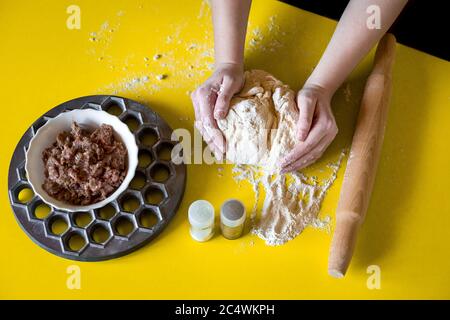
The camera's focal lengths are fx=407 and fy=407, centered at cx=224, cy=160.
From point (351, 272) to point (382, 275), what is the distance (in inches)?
2.9

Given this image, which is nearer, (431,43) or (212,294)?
(212,294)

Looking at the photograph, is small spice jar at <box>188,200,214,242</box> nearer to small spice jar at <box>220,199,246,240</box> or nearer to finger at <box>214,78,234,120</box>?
small spice jar at <box>220,199,246,240</box>

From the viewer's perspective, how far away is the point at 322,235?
3.34 feet

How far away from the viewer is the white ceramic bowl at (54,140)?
0.96 metres

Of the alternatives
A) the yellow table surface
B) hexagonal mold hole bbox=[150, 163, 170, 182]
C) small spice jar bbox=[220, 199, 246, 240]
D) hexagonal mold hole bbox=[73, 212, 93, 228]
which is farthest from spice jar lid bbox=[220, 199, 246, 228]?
hexagonal mold hole bbox=[73, 212, 93, 228]

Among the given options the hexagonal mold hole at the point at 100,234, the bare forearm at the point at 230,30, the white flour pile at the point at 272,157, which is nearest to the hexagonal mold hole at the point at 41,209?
the hexagonal mold hole at the point at 100,234

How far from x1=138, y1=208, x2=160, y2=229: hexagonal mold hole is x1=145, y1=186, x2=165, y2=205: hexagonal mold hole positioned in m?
0.03

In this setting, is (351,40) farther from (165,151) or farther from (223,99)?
(165,151)

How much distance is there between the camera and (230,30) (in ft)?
3.69

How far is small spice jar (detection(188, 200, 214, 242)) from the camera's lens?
92 centimetres

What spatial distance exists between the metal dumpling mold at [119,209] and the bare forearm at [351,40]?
0.45 meters

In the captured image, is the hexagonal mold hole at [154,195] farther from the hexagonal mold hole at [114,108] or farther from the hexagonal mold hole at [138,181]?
the hexagonal mold hole at [114,108]
